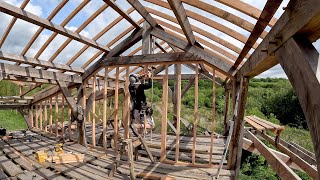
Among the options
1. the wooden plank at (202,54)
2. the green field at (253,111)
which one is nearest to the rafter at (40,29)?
the wooden plank at (202,54)

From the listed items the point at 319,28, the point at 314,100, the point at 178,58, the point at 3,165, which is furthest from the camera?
the point at 178,58

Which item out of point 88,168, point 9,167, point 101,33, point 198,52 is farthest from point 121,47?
point 9,167

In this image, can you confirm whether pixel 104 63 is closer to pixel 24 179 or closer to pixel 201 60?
pixel 201 60

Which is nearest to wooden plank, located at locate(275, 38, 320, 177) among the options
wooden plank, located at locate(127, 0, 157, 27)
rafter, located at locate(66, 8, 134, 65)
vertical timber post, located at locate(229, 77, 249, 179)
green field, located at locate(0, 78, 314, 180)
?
vertical timber post, located at locate(229, 77, 249, 179)

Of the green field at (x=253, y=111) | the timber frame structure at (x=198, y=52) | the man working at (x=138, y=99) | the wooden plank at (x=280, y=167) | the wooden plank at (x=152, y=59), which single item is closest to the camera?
the timber frame structure at (x=198, y=52)

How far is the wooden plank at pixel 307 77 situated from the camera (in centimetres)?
126

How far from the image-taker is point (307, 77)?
4.35ft

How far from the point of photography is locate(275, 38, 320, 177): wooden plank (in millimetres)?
1258

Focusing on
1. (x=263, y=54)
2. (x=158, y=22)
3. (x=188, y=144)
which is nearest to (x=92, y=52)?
(x=158, y=22)

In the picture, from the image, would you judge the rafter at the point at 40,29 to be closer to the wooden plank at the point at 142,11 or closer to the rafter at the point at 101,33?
the rafter at the point at 101,33

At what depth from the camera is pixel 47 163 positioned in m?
5.33

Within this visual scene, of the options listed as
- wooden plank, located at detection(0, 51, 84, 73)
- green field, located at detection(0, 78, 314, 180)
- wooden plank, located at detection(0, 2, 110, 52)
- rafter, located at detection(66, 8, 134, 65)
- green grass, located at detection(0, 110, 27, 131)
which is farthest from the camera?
green grass, located at detection(0, 110, 27, 131)

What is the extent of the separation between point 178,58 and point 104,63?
7.46ft

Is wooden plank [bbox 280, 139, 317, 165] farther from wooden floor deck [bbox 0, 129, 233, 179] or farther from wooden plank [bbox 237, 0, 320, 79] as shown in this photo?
wooden plank [bbox 237, 0, 320, 79]
